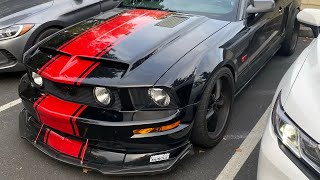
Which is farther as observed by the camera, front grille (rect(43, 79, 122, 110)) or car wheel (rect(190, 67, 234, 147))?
car wheel (rect(190, 67, 234, 147))

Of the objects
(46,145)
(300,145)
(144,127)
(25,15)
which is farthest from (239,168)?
(25,15)

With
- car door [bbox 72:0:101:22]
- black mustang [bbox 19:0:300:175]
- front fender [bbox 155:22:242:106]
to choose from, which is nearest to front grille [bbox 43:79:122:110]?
black mustang [bbox 19:0:300:175]

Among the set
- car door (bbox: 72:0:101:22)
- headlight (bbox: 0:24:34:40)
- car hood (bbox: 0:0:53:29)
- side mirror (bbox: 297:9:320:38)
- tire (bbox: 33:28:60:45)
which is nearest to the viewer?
side mirror (bbox: 297:9:320:38)

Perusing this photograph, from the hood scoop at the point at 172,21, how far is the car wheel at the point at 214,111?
65 centimetres

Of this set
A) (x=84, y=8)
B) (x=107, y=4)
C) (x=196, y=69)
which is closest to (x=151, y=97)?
(x=196, y=69)

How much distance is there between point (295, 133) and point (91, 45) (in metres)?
1.77

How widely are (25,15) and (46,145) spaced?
2.43 meters

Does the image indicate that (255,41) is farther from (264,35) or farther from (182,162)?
(182,162)

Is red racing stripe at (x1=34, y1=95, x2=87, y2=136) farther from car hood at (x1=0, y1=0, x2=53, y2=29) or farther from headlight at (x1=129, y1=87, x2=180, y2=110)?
car hood at (x1=0, y1=0, x2=53, y2=29)

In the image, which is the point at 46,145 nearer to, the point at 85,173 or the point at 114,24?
the point at 85,173

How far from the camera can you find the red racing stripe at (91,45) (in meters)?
2.63

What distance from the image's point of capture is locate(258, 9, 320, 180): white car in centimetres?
176

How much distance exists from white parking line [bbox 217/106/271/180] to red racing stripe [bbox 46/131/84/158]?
1.14m

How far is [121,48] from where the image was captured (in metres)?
2.83
